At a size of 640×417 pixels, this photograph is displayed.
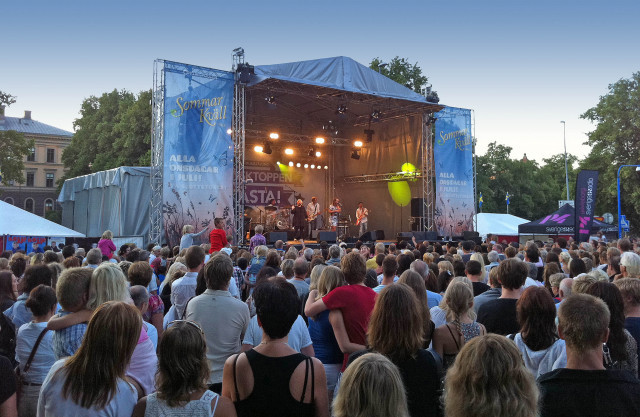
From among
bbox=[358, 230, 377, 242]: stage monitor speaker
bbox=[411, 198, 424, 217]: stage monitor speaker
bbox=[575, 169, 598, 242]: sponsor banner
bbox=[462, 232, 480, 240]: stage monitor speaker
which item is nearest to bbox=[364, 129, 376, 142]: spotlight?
bbox=[411, 198, 424, 217]: stage monitor speaker

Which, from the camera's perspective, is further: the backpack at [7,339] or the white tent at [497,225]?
the white tent at [497,225]

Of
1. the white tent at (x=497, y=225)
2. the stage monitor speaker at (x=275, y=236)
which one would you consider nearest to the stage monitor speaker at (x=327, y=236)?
the stage monitor speaker at (x=275, y=236)

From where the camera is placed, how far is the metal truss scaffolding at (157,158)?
13.6 m

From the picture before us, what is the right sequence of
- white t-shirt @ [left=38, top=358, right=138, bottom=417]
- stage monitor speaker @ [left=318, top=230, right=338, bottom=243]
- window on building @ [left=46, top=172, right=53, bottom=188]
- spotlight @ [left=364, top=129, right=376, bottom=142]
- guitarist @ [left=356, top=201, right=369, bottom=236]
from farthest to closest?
1. window on building @ [left=46, top=172, right=53, bottom=188]
2. guitarist @ [left=356, top=201, right=369, bottom=236]
3. spotlight @ [left=364, top=129, right=376, bottom=142]
4. stage monitor speaker @ [left=318, top=230, right=338, bottom=243]
5. white t-shirt @ [left=38, top=358, right=138, bottom=417]

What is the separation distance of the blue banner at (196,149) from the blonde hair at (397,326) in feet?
38.7

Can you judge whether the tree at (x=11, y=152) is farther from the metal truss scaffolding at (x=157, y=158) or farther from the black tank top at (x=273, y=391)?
the black tank top at (x=273, y=391)

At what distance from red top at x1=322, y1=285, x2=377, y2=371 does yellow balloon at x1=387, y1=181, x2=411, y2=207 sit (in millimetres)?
17858

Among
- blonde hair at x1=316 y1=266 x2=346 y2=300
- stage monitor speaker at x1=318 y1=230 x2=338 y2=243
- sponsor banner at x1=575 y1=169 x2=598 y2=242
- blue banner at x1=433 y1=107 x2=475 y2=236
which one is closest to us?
blonde hair at x1=316 y1=266 x2=346 y2=300

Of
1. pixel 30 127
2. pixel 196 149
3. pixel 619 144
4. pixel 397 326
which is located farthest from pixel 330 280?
pixel 30 127

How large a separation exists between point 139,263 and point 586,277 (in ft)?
10.7

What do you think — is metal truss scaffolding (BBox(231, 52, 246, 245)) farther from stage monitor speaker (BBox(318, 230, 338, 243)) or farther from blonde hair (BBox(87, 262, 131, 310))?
blonde hair (BBox(87, 262, 131, 310))

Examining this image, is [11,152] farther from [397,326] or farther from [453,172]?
[397,326]

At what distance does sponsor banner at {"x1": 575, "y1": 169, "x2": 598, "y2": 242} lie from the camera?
1205 centimetres

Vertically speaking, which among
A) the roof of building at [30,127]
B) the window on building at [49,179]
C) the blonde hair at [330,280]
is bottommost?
the blonde hair at [330,280]
